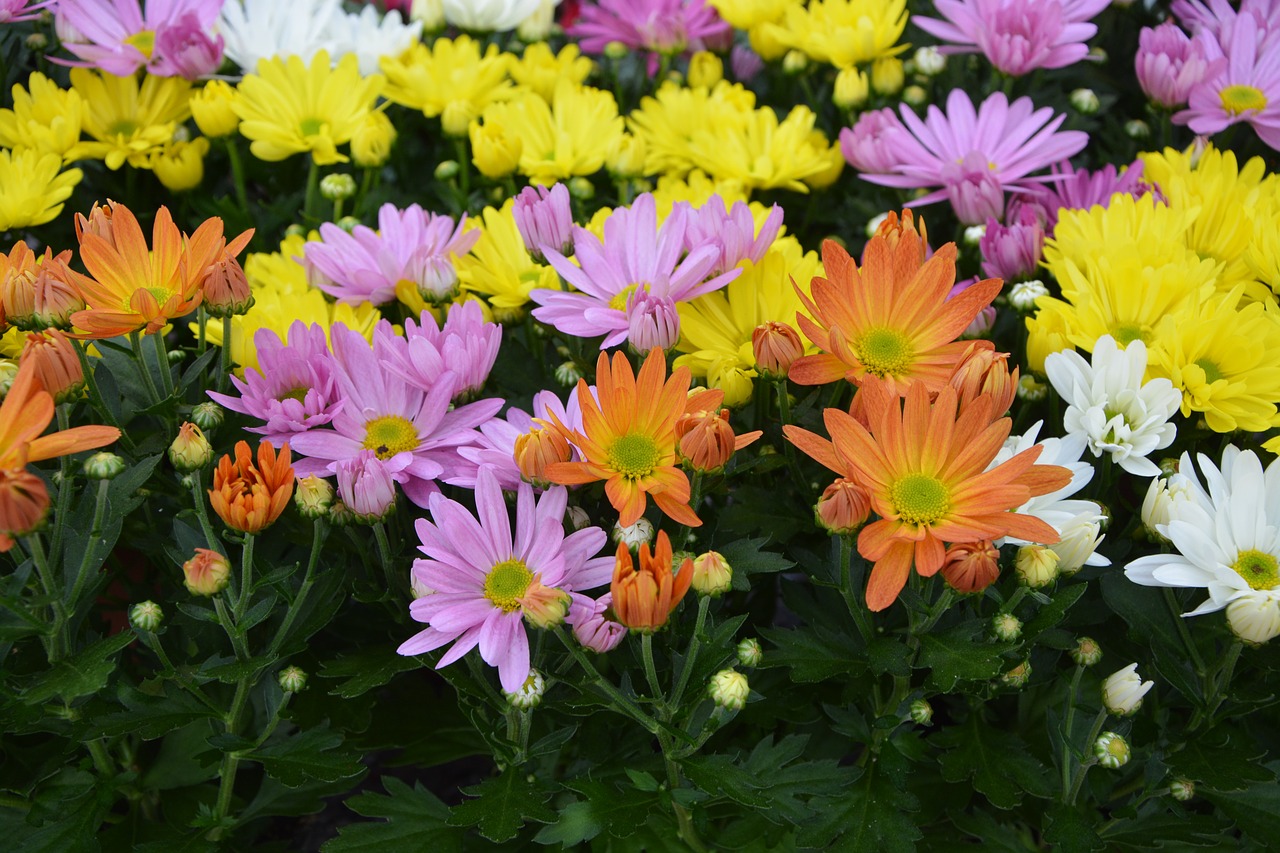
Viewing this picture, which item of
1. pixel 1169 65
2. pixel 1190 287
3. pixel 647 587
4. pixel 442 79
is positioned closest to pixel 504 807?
pixel 647 587

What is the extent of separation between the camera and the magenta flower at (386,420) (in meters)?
1.30

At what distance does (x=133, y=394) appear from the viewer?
4.81ft

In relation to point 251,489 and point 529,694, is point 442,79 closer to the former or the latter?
point 251,489

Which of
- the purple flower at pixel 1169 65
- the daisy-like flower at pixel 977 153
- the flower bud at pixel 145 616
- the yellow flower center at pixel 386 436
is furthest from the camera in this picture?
the purple flower at pixel 1169 65

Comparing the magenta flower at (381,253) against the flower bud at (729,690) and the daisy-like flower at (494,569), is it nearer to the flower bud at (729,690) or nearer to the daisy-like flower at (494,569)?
the daisy-like flower at (494,569)

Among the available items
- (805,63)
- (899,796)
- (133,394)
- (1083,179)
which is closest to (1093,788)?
(899,796)

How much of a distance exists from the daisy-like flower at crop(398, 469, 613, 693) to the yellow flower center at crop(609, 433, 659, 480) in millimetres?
69

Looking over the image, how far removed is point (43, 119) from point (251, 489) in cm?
115

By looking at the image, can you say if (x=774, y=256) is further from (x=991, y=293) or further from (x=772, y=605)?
(x=772, y=605)

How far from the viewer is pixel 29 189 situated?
5.59 ft

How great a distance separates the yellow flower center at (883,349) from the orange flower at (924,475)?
152 mm

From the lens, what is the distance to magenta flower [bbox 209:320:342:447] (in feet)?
4.26

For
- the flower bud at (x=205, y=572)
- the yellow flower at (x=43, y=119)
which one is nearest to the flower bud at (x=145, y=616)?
the flower bud at (x=205, y=572)

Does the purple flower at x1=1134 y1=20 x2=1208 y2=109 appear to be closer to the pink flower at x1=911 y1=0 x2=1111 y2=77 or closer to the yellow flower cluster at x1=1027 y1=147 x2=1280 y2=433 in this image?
the pink flower at x1=911 y1=0 x2=1111 y2=77
